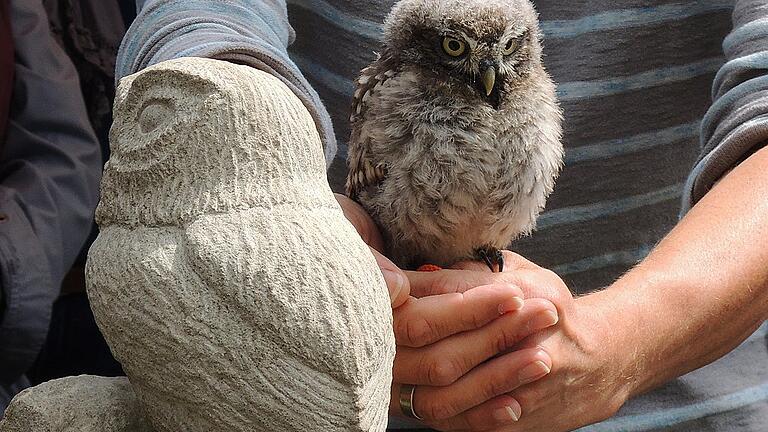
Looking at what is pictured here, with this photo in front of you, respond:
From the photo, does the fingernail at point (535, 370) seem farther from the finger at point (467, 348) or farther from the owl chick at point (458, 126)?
the owl chick at point (458, 126)

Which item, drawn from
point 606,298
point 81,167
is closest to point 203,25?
point 606,298

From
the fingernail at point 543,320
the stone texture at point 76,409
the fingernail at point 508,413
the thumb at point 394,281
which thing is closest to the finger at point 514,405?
the fingernail at point 508,413

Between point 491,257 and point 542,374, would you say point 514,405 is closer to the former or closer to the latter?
point 542,374

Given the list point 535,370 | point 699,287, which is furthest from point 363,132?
point 699,287

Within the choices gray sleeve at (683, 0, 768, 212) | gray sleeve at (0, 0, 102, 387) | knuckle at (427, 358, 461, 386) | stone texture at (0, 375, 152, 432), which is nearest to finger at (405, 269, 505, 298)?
knuckle at (427, 358, 461, 386)

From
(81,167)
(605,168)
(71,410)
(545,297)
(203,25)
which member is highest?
(203,25)

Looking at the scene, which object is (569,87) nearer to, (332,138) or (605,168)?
(605,168)
